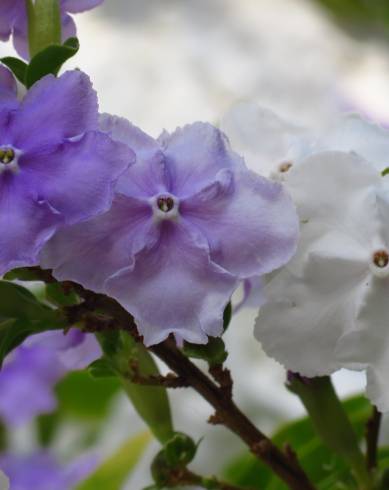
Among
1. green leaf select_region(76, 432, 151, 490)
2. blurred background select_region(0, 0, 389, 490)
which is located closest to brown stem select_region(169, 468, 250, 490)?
green leaf select_region(76, 432, 151, 490)

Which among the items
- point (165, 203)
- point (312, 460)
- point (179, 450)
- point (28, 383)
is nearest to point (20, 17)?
point (165, 203)

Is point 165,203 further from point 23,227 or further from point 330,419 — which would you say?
point 330,419

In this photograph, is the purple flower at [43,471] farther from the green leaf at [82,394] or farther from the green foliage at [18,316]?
the green foliage at [18,316]

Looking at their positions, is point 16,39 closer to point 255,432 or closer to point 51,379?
point 255,432

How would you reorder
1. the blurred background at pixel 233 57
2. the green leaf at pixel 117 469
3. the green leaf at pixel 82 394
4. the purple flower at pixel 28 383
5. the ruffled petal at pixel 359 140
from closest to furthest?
the ruffled petal at pixel 359 140 < the green leaf at pixel 117 469 < the purple flower at pixel 28 383 < the green leaf at pixel 82 394 < the blurred background at pixel 233 57

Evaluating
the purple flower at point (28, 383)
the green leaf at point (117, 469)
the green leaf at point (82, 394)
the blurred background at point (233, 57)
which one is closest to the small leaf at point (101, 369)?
the green leaf at point (117, 469)

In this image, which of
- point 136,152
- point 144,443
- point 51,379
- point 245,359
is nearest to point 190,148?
point 136,152
